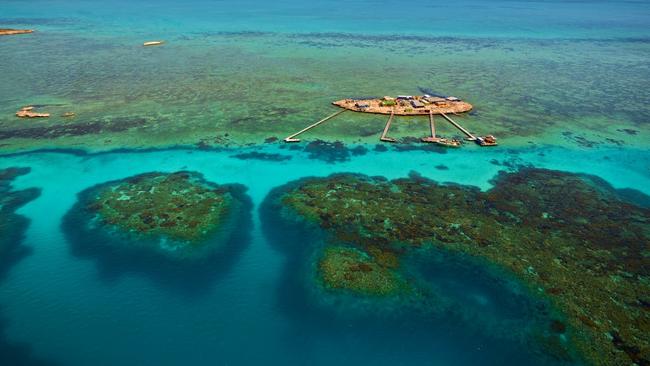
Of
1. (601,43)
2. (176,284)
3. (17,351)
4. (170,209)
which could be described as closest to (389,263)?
(176,284)

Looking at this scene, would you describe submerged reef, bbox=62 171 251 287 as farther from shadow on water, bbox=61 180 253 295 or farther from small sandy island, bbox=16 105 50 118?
small sandy island, bbox=16 105 50 118

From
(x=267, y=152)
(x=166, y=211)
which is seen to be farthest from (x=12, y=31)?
(x=166, y=211)

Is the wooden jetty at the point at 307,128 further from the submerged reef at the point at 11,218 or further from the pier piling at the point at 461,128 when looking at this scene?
the submerged reef at the point at 11,218

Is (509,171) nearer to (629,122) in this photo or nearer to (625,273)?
(625,273)

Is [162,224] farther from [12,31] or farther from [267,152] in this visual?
[12,31]

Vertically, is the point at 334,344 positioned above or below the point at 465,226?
below

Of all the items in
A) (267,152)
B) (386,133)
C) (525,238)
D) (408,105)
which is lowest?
(525,238)

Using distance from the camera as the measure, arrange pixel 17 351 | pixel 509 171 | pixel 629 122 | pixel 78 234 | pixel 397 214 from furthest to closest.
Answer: pixel 629 122, pixel 509 171, pixel 397 214, pixel 78 234, pixel 17 351
